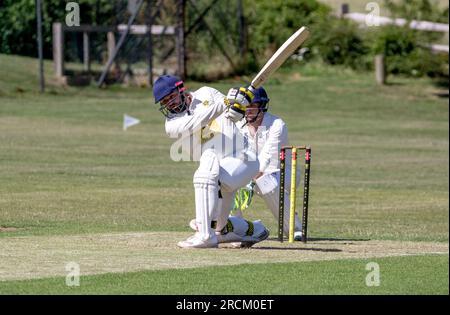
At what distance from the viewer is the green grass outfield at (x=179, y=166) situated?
47.9 feet

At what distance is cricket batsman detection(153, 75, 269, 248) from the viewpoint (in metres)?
11.4

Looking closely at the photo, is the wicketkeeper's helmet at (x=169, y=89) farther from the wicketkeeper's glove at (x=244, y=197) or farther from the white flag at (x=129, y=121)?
the white flag at (x=129, y=121)

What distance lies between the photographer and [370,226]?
1748cm

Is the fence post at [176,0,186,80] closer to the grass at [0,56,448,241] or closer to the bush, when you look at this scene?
the grass at [0,56,448,241]

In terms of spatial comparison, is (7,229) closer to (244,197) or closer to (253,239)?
(244,197)

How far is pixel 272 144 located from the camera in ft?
43.2

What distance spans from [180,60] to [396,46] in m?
9.58

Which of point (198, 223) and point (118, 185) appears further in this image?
point (118, 185)

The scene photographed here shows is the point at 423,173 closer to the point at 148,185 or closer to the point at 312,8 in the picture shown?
the point at 148,185

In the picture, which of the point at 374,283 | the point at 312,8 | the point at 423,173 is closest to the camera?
the point at 374,283

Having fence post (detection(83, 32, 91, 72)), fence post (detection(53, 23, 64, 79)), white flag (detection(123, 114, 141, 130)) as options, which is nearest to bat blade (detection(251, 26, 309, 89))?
white flag (detection(123, 114, 141, 130))

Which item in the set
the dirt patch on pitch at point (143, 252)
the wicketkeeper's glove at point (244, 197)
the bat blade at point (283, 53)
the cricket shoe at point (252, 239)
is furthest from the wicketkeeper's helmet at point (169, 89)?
the wicketkeeper's glove at point (244, 197)

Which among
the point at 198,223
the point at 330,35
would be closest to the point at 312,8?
the point at 330,35

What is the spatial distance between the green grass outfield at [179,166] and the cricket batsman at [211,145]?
46 cm
